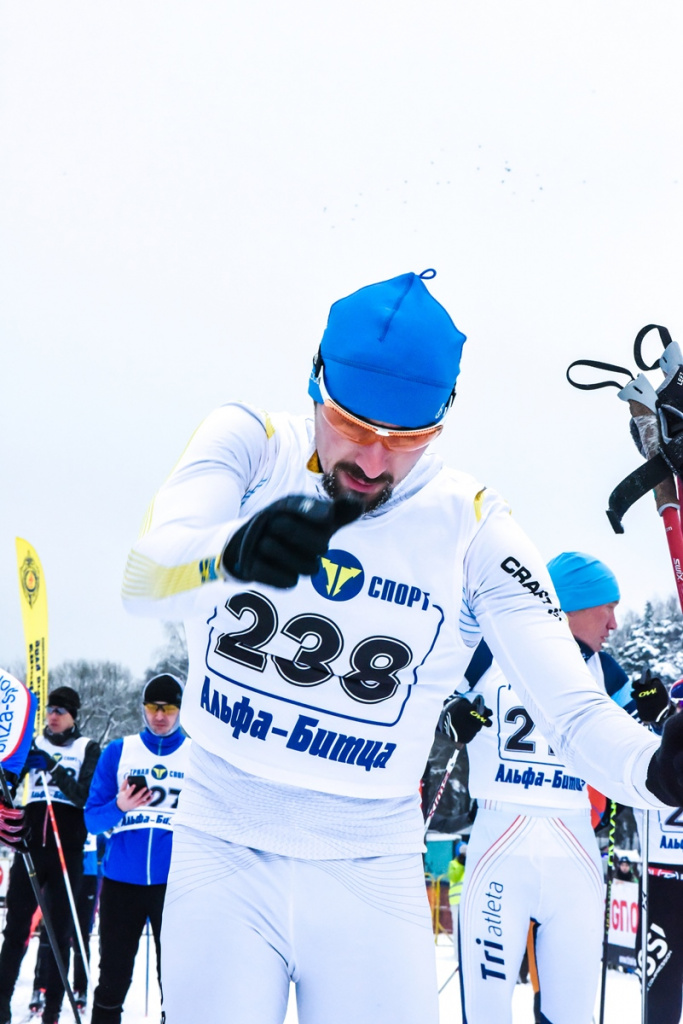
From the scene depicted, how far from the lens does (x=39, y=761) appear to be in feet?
24.4

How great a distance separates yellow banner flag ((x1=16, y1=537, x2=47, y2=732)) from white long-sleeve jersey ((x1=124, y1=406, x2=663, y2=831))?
8720 mm

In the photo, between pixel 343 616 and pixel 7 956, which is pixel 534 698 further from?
pixel 7 956

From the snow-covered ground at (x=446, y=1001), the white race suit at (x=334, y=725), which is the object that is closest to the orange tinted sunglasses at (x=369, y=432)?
the white race suit at (x=334, y=725)

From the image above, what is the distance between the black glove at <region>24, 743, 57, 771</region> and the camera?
7.40 meters

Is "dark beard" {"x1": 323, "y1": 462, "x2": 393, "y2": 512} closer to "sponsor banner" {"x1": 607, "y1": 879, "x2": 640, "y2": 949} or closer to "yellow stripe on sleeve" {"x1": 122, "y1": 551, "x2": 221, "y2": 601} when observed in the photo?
"yellow stripe on sleeve" {"x1": 122, "y1": 551, "x2": 221, "y2": 601}

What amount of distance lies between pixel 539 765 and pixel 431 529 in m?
2.82

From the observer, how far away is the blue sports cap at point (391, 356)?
225 centimetres

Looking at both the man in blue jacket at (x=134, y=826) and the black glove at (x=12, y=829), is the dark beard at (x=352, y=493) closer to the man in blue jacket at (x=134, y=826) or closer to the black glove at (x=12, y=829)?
the man in blue jacket at (x=134, y=826)

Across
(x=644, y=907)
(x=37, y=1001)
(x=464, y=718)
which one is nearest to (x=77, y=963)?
(x=37, y=1001)

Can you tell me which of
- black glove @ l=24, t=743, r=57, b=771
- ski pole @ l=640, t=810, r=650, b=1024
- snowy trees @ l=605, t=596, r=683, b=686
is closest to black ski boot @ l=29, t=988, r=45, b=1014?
black glove @ l=24, t=743, r=57, b=771

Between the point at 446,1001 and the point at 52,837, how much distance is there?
11.7 ft

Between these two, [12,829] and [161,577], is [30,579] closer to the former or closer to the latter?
[12,829]

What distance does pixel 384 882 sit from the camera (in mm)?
2316

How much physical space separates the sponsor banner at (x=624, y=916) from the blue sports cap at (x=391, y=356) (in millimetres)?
9657
